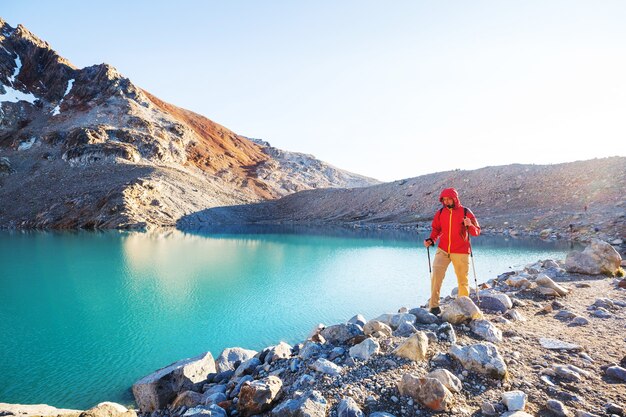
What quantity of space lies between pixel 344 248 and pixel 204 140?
7408 centimetres

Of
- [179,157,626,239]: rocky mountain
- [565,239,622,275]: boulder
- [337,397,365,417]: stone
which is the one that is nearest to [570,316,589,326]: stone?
[337,397,365,417]: stone

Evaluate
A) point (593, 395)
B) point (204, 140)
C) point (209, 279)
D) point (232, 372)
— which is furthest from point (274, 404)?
point (204, 140)

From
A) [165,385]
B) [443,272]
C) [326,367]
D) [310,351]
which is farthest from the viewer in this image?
[443,272]

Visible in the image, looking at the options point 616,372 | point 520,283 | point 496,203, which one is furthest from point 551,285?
point 496,203

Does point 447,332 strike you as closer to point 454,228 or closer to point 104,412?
point 454,228

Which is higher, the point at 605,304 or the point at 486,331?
the point at 486,331

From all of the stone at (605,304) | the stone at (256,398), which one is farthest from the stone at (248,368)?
the stone at (605,304)

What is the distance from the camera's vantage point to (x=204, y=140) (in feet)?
307

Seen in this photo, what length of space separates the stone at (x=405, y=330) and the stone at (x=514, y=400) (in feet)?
6.70

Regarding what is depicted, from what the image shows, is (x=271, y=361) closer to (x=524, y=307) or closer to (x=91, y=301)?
(x=524, y=307)

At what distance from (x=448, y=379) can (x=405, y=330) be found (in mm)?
1880

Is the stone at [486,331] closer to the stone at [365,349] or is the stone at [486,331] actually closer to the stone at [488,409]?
the stone at [365,349]

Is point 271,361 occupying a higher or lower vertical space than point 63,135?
lower

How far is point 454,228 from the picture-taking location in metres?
7.09
